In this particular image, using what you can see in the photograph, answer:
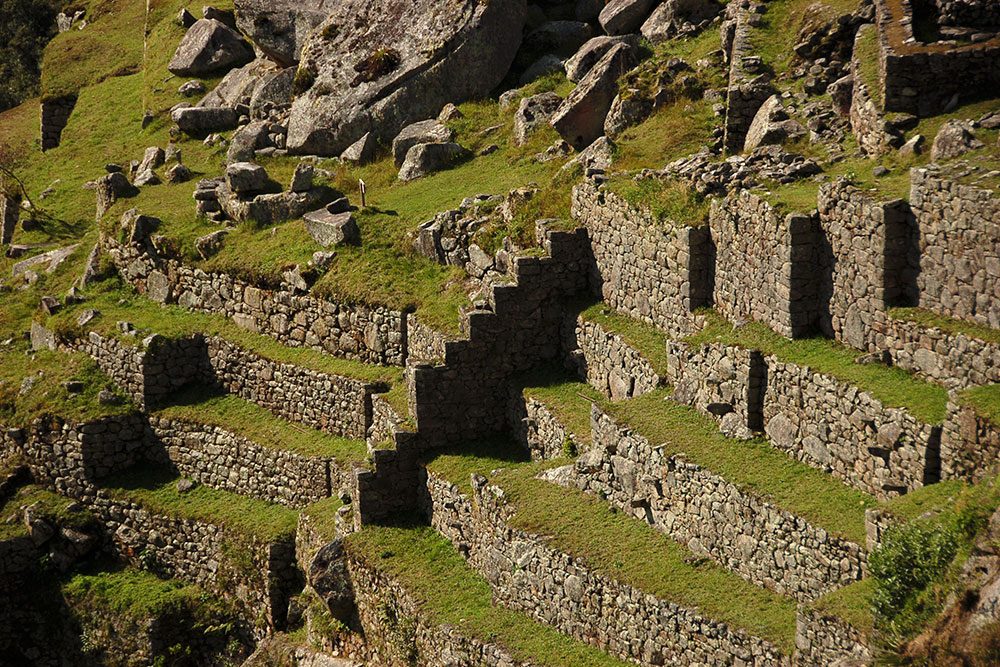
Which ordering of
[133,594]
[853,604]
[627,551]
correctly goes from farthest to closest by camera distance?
[133,594] < [627,551] < [853,604]

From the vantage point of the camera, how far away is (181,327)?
29.9 metres

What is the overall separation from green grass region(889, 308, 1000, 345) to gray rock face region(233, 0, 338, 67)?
864 inches

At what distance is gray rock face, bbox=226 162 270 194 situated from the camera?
1240 inches

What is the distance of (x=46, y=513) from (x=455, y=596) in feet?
31.4

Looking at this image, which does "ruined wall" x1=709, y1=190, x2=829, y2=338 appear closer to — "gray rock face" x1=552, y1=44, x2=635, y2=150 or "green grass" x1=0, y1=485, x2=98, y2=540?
"gray rock face" x1=552, y1=44, x2=635, y2=150

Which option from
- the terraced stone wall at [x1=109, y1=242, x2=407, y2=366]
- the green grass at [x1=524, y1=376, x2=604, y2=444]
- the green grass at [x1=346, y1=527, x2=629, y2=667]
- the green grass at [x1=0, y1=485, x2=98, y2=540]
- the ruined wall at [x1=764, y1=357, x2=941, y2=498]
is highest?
the ruined wall at [x1=764, y1=357, x2=941, y2=498]

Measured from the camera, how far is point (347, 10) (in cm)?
3594

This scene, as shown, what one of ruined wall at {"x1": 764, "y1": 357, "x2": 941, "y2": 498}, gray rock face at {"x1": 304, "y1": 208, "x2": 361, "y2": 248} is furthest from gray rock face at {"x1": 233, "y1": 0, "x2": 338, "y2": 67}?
ruined wall at {"x1": 764, "y1": 357, "x2": 941, "y2": 498}

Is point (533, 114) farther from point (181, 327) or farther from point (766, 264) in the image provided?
point (766, 264)

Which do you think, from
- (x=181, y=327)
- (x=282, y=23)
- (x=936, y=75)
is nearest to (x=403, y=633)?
(x=181, y=327)

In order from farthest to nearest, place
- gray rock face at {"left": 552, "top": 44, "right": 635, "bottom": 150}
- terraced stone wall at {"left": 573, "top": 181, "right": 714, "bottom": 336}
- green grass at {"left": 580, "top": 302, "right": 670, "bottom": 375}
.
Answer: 1. gray rock face at {"left": 552, "top": 44, "right": 635, "bottom": 150}
2. green grass at {"left": 580, "top": 302, "right": 670, "bottom": 375}
3. terraced stone wall at {"left": 573, "top": 181, "right": 714, "bottom": 336}

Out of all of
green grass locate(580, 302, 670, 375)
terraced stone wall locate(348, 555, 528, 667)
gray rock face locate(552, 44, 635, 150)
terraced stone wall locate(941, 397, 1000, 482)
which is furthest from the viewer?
gray rock face locate(552, 44, 635, 150)

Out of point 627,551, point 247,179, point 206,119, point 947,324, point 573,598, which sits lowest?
point 573,598

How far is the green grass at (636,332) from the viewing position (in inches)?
898
